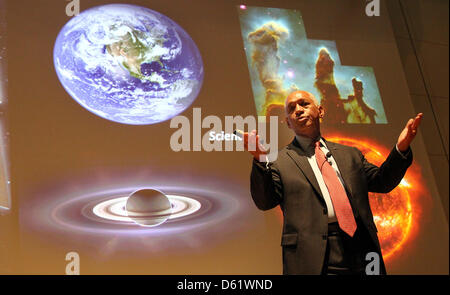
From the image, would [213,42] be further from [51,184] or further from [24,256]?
[24,256]

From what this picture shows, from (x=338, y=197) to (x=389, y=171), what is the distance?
1.09 feet

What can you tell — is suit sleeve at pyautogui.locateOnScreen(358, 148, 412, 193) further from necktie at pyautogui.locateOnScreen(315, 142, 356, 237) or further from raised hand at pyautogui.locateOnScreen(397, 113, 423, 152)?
necktie at pyautogui.locateOnScreen(315, 142, 356, 237)

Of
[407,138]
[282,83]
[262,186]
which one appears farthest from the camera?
[282,83]

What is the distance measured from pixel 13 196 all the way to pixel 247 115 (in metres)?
1.87

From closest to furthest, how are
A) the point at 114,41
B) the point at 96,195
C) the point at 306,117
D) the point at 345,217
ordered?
the point at 345,217 → the point at 306,117 → the point at 96,195 → the point at 114,41

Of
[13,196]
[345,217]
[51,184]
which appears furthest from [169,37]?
[345,217]

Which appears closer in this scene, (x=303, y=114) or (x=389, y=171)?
(x=389, y=171)

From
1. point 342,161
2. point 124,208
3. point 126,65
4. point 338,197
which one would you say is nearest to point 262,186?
point 338,197

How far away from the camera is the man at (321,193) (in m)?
1.98

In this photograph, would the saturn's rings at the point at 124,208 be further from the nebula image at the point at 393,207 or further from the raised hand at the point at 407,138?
the raised hand at the point at 407,138

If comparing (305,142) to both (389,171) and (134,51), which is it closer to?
(389,171)

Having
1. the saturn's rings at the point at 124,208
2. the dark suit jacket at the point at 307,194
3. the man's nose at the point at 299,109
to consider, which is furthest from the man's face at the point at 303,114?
the saturn's rings at the point at 124,208

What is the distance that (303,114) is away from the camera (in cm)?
233

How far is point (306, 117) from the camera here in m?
2.32
